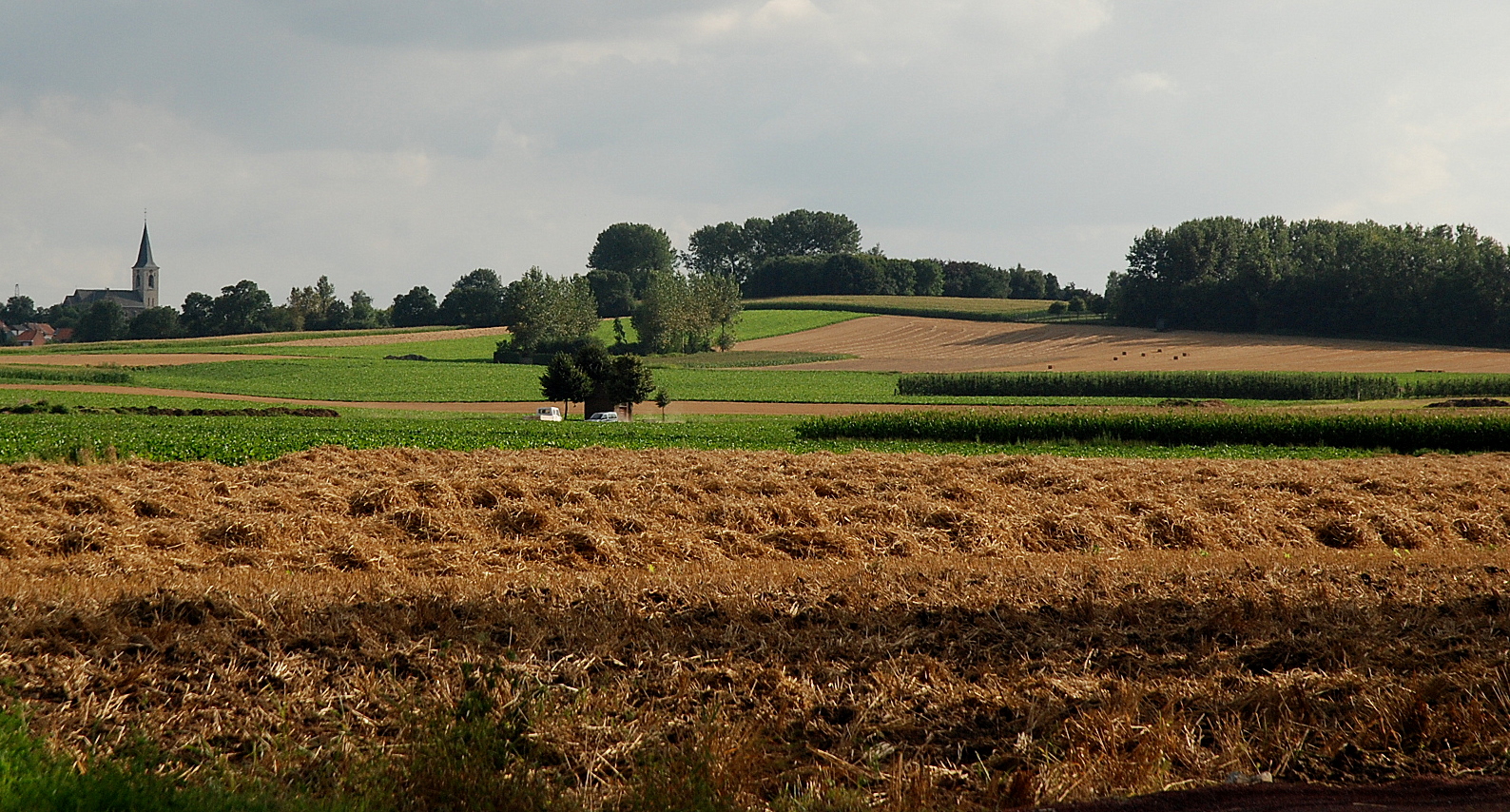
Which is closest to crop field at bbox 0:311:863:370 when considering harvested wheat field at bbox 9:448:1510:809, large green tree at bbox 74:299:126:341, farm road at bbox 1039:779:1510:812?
large green tree at bbox 74:299:126:341

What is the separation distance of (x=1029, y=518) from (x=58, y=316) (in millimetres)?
196436

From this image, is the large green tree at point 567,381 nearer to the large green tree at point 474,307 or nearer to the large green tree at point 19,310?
the large green tree at point 474,307

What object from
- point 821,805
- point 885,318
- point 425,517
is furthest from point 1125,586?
point 885,318

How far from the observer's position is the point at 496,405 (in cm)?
6612

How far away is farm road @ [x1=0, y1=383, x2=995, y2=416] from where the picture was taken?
60969mm

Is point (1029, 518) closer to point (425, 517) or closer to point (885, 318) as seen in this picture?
point (425, 517)

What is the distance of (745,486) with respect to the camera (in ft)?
61.5

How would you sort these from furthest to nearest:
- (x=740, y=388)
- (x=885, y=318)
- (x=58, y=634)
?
1. (x=885, y=318)
2. (x=740, y=388)
3. (x=58, y=634)

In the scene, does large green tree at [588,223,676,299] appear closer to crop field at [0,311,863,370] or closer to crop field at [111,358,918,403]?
crop field at [0,311,863,370]

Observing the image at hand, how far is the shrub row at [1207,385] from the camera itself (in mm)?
71625

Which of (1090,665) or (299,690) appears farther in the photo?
(1090,665)

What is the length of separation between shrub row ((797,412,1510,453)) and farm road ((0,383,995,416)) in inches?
765

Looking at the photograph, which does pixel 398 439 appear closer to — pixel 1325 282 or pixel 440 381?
pixel 440 381

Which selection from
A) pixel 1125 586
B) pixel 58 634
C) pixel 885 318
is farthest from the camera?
pixel 885 318
